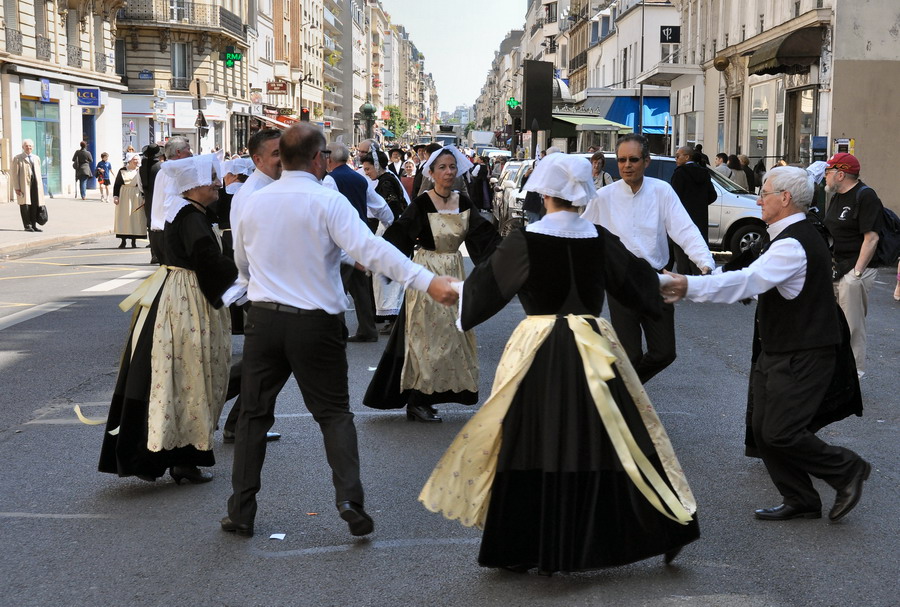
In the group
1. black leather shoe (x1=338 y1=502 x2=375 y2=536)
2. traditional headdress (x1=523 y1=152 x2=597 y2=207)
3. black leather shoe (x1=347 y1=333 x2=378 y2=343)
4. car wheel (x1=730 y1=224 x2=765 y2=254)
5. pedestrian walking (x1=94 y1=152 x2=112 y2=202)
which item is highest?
traditional headdress (x1=523 y1=152 x2=597 y2=207)

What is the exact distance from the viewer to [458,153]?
7754 millimetres

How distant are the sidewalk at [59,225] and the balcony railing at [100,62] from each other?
923 cm

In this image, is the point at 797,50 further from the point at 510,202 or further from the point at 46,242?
the point at 46,242

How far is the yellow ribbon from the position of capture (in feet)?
14.0

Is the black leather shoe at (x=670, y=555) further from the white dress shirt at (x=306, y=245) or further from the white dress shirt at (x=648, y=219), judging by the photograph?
the white dress shirt at (x=648, y=219)

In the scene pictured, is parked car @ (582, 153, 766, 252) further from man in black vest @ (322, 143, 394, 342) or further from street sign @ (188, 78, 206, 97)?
street sign @ (188, 78, 206, 97)

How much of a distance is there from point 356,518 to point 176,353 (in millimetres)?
1459

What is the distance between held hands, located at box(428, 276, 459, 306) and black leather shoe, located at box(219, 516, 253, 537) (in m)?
1.33

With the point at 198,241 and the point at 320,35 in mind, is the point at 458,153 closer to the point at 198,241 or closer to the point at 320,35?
the point at 198,241

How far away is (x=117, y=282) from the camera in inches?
608

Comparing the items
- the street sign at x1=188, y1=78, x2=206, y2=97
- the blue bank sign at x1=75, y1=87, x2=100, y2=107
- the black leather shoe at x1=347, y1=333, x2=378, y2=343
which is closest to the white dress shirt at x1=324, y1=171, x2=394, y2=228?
the black leather shoe at x1=347, y1=333, x2=378, y2=343

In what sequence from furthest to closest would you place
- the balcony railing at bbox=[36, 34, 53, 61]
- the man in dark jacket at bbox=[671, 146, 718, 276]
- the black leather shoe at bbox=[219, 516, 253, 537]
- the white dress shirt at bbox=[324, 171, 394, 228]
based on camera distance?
the balcony railing at bbox=[36, 34, 53, 61], the man in dark jacket at bbox=[671, 146, 718, 276], the white dress shirt at bbox=[324, 171, 394, 228], the black leather shoe at bbox=[219, 516, 253, 537]

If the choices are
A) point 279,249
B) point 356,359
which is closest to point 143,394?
point 279,249

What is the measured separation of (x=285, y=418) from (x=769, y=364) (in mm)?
3428
